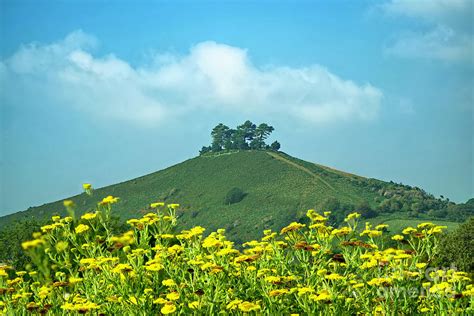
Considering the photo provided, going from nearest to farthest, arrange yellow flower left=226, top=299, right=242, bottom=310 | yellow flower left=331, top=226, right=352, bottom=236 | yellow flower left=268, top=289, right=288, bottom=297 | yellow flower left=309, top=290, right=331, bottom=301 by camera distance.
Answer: yellow flower left=309, top=290, right=331, bottom=301 < yellow flower left=226, top=299, right=242, bottom=310 < yellow flower left=268, top=289, right=288, bottom=297 < yellow flower left=331, top=226, right=352, bottom=236

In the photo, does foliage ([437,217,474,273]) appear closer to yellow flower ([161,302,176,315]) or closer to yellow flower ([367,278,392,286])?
yellow flower ([367,278,392,286])

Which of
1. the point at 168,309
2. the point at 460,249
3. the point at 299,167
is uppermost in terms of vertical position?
the point at 299,167

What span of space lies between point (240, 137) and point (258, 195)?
86.9 ft

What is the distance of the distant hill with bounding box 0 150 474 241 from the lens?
10044 centimetres

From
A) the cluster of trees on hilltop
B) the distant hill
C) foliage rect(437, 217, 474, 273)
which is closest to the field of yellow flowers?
foliage rect(437, 217, 474, 273)

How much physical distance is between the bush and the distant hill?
159 mm

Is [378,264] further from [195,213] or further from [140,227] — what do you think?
[195,213]

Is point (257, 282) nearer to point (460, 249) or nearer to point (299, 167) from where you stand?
point (460, 249)

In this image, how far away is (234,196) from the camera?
108 meters

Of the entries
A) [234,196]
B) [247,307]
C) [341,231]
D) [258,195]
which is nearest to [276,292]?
[247,307]

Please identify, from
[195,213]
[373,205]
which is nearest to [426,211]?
[373,205]

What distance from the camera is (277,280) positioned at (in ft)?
28.1

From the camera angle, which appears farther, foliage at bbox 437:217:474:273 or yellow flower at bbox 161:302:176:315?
foliage at bbox 437:217:474:273

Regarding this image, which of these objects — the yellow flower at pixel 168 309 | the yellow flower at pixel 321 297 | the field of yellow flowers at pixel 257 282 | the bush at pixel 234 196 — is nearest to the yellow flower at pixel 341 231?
the field of yellow flowers at pixel 257 282
